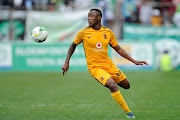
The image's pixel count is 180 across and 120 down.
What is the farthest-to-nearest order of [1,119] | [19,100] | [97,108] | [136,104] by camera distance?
[19,100] < [136,104] < [97,108] < [1,119]

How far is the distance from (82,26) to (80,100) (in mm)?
10933

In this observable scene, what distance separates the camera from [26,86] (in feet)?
45.7

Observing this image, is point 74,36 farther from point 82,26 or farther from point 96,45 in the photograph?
point 96,45

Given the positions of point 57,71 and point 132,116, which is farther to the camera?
point 57,71

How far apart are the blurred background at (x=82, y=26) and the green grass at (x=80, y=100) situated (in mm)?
3810

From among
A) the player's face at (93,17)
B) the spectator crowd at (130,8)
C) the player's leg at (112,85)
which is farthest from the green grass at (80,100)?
the spectator crowd at (130,8)

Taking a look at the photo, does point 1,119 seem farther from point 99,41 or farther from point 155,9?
point 155,9

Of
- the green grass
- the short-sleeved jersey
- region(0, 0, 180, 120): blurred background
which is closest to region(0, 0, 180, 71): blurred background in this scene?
region(0, 0, 180, 120): blurred background

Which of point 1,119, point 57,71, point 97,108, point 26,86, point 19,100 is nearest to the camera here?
point 1,119

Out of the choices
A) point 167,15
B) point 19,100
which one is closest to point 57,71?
point 167,15

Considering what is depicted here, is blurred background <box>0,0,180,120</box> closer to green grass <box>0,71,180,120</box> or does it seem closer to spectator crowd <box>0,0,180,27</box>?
spectator crowd <box>0,0,180,27</box>

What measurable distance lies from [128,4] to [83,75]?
5.51 m

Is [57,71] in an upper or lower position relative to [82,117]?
lower

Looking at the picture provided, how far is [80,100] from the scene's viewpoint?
1025 cm
